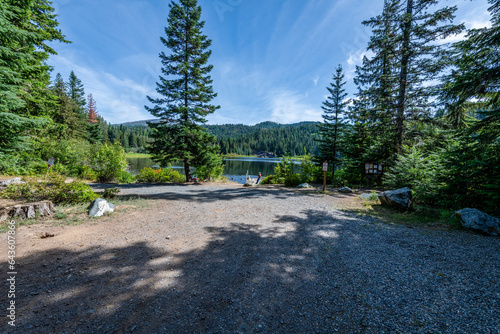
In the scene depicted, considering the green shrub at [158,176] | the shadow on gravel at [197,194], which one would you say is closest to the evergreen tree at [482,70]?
the shadow on gravel at [197,194]

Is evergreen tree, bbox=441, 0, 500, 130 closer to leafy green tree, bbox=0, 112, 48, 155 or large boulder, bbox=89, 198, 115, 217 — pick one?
large boulder, bbox=89, 198, 115, 217

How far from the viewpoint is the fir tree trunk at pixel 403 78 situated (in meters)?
10.6

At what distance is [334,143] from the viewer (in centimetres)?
1502

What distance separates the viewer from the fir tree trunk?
10.6 metres

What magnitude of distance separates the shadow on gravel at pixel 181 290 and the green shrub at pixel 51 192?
11.6ft

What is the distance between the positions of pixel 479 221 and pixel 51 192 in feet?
39.5

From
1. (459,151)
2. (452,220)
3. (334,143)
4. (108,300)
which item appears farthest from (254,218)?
(334,143)

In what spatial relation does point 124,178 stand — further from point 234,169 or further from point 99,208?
point 234,169

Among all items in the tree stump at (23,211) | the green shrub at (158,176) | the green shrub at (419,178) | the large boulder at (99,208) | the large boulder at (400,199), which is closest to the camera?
the tree stump at (23,211)

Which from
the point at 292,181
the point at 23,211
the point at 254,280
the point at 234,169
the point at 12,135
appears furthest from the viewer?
the point at 234,169

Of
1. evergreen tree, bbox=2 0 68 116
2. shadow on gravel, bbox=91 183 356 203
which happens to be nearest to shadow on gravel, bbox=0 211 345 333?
shadow on gravel, bbox=91 183 356 203

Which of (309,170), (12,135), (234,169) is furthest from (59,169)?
(234,169)

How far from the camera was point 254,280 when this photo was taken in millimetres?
2672

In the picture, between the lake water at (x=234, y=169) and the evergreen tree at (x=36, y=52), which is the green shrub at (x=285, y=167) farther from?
the evergreen tree at (x=36, y=52)
